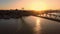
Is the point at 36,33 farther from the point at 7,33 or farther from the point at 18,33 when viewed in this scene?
the point at 7,33

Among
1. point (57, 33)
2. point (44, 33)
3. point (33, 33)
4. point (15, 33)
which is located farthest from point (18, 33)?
point (57, 33)

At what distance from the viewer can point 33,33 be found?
23375mm

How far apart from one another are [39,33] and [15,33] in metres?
3.45

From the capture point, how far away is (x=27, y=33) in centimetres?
2378

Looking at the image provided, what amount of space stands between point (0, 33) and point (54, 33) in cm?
765

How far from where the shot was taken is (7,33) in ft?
78.4

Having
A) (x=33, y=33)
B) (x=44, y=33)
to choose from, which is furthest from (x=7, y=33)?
(x=44, y=33)

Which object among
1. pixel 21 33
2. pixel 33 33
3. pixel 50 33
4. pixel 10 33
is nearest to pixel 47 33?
pixel 50 33

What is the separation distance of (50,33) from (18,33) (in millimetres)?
4517

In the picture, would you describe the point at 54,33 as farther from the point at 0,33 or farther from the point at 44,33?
the point at 0,33

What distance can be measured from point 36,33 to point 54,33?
8.33 feet

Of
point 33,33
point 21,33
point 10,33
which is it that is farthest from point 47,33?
point 10,33

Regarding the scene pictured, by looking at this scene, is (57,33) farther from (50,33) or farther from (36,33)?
(36,33)

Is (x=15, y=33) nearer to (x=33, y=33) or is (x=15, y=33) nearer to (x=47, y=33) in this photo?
(x=33, y=33)
